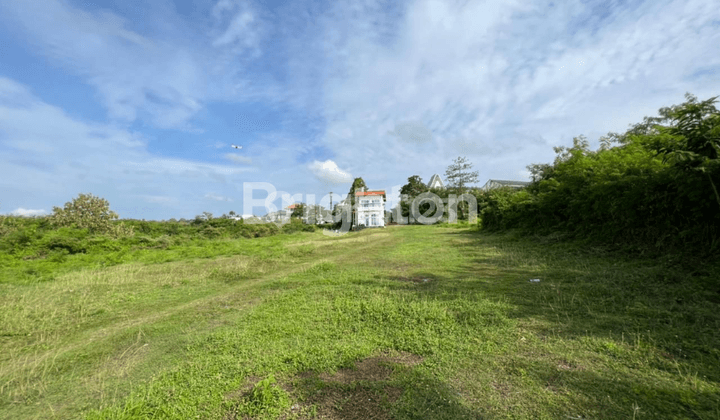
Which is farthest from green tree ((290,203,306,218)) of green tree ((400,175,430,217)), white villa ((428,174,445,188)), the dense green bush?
the dense green bush

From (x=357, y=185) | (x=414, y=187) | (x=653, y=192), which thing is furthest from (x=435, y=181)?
Result: (x=653, y=192)

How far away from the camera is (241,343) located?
3.88 metres

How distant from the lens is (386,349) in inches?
142

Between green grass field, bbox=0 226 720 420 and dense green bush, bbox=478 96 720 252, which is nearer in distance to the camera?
green grass field, bbox=0 226 720 420

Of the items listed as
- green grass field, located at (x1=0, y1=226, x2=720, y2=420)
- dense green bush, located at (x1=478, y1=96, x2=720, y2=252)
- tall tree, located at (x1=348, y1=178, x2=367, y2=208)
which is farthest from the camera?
tall tree, located at (x1=348, y1=178, x2=367, y2=208)

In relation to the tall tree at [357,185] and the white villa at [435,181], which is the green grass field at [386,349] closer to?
the tall tree at [357,185]

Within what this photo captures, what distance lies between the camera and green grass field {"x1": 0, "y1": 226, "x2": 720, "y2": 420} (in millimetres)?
2521

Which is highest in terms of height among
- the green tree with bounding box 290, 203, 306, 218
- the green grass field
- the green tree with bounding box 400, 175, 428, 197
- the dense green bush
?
the green tree with bounding box 400, 175, 428, 197

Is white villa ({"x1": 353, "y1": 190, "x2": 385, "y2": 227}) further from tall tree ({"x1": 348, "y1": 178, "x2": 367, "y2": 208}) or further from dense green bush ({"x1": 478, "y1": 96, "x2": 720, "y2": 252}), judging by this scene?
dense green bush ({"x1": 478, "y1": 96, "x2": 720, "y2": 252})

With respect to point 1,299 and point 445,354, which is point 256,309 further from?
point 1,299

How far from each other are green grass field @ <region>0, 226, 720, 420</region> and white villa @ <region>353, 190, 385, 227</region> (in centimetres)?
3901

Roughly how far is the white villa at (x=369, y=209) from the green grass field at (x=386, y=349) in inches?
1536

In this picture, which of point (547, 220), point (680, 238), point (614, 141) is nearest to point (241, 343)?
point (680, 238)

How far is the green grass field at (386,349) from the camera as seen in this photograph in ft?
8.27
